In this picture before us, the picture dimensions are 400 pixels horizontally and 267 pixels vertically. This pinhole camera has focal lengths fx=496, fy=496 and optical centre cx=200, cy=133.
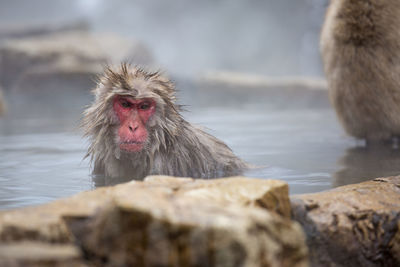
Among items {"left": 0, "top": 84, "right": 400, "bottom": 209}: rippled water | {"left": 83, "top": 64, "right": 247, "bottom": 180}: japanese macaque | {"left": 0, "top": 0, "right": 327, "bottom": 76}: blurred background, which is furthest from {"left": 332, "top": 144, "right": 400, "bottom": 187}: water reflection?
{"left": 0, "top": 0, "right": 327, "bottom": 76}: blurred background

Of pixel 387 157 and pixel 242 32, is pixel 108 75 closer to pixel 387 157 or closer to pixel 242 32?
pixel 387 157

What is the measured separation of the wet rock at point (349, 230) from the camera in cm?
192

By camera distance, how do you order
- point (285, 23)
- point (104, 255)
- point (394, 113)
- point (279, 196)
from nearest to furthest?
point (104, 255) < point (279, 196) < point (394, 113) < point (285, 23)

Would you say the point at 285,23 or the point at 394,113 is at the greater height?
the point at 285,23

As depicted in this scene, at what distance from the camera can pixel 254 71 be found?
72.9 feet

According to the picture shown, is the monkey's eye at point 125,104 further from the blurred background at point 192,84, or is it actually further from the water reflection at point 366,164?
the water reflection at point 366,164

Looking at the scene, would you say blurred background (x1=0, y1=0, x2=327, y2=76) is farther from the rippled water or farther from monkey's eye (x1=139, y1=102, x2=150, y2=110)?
monkey's eye (x1=139, y1=102, x2=150, y2=110)

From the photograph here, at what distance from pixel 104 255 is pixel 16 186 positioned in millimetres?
1677

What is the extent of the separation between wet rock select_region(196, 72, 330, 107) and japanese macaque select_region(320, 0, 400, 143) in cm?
604

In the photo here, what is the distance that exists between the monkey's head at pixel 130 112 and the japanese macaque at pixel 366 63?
1.72 m

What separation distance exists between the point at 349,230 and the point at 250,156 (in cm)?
218

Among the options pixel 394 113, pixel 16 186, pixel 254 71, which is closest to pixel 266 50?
pixel 254 71

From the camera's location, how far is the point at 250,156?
411cm

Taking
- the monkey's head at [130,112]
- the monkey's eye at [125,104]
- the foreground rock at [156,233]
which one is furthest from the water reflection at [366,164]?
the foreground rock at [156,233]
